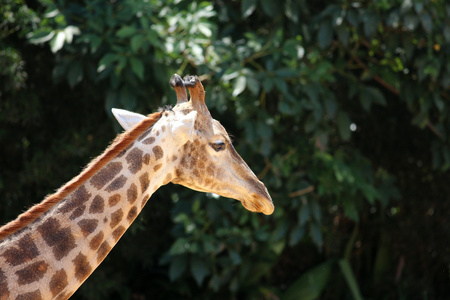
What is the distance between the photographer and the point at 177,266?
573cm

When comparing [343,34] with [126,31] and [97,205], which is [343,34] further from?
[97,205]

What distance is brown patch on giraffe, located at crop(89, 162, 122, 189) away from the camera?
2713mm

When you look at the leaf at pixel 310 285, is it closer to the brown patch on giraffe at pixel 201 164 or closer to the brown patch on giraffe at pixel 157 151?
the brown patch on giraffe at pixel 201 164

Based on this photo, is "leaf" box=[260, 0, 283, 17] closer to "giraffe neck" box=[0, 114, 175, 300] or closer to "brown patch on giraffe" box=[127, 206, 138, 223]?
"giraffe neck" box=[0, 114, 175, 300]

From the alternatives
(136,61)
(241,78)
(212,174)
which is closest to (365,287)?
(241,78)

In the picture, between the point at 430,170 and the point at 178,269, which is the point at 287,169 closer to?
the point at 178,269

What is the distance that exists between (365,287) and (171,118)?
18.1 ft

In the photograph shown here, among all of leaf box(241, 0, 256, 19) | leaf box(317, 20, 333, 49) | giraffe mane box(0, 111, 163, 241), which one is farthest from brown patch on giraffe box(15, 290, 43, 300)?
leaf box(317, 20, 333, 49)

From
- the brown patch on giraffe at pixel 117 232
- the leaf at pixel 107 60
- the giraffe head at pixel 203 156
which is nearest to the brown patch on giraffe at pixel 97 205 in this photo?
the brown patch on giraffe at pixel 117 232

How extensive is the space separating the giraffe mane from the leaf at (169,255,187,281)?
119 inches

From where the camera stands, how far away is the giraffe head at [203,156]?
2.88 m

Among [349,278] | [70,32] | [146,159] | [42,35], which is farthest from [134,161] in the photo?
[349,278]

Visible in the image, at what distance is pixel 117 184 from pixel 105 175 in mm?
60

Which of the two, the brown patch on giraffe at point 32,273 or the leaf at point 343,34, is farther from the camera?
the leaf at point 343,34
